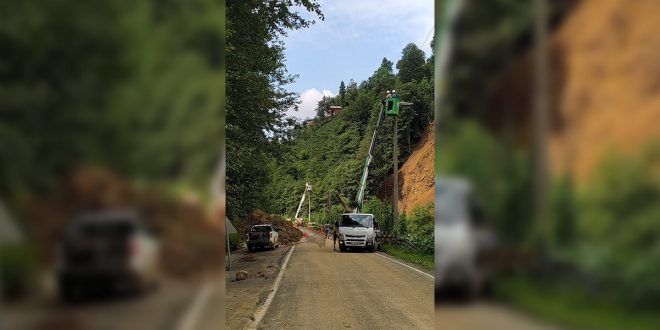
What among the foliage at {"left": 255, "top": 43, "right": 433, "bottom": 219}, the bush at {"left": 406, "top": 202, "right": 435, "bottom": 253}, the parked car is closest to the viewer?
the bush at {"left": 406, "top": 202, "right": 435, "bottom": 253}

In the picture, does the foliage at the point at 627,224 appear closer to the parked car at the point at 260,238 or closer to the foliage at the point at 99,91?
the foliage at the point at 99,91

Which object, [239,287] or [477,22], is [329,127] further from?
[477,22]

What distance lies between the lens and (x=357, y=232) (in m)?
21.5

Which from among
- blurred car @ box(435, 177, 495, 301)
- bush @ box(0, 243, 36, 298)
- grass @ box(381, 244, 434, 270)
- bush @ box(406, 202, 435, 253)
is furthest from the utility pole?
bush @ box(406, 202, 435, 253)

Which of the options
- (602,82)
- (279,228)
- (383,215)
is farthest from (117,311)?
(279,228)

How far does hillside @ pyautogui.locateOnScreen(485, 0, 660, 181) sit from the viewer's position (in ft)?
2.70

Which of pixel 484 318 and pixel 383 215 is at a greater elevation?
pixel 484 318

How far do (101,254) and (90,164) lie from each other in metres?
0.19

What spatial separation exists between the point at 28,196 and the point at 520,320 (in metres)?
1.07

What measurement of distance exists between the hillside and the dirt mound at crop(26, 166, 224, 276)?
0.79 metres

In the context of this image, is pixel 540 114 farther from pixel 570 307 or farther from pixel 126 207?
pixel 126 207

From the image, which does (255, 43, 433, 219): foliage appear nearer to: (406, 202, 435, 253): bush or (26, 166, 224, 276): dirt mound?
(406, 202, 435, 253): bush

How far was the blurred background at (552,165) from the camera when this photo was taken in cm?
83

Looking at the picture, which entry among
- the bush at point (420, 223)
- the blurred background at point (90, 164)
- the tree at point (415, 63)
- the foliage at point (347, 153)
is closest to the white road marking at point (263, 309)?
the tree at point (415, 63)
